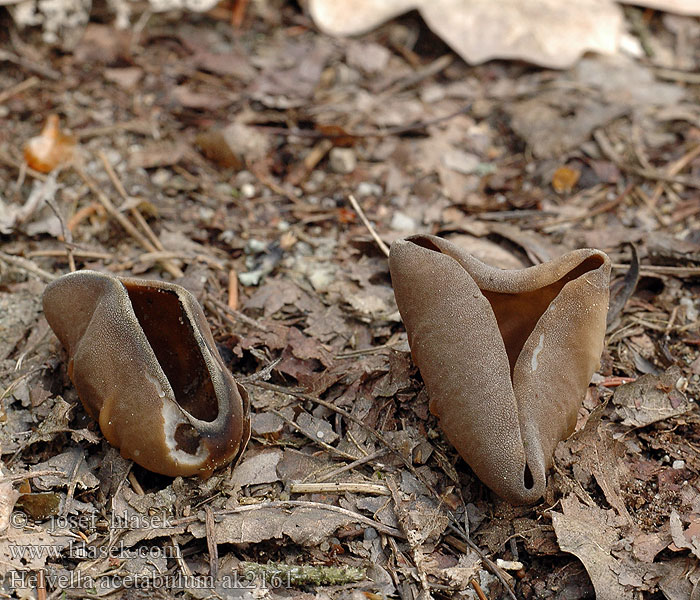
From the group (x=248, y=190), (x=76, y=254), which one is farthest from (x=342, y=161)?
(x=76, y=254)

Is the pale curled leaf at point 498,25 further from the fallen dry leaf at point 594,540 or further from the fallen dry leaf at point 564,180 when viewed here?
the fallen dry leaf at point 594,540

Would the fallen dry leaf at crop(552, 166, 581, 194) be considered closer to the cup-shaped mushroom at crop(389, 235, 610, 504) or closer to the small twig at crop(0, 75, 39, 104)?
the cup-shaped mushroom at crop(389, 235, 610, 504)

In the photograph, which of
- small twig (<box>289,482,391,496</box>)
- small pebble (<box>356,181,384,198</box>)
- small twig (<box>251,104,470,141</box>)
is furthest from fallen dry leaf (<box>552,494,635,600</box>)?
small twig (<box>251,104,470,141</box>)

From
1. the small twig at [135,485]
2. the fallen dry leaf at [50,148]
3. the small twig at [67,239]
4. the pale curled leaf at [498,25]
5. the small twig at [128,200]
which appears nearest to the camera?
the small twig at [135,485]

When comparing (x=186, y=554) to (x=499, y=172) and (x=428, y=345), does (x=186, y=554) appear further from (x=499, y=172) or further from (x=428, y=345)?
(x=499, y=172)

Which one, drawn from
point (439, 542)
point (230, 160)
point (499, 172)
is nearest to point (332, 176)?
point (230, 160)

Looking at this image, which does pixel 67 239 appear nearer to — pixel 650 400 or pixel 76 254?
pixel 76 254

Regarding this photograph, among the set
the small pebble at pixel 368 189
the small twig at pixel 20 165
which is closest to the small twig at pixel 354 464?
the small pebble at pixel 368 189
